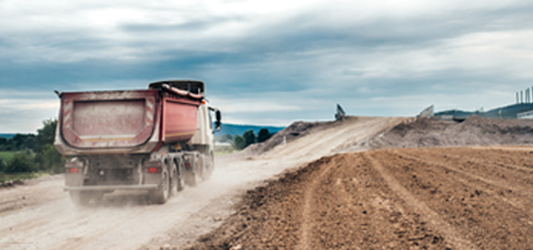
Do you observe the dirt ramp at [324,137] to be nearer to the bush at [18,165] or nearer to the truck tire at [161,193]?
the truck tire at [161,193]

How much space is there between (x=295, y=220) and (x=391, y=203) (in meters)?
3.10

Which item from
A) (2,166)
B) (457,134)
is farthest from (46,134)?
(457,134)

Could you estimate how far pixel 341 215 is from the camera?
10008 mm

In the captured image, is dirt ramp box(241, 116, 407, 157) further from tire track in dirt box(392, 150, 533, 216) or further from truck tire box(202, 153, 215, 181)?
tire track in dirt box(392, 150, 533, 216)

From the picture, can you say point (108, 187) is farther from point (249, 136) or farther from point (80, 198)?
point (249, 136)

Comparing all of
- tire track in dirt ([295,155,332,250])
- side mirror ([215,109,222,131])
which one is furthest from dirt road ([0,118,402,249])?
side mirror ([215,109,222,131])

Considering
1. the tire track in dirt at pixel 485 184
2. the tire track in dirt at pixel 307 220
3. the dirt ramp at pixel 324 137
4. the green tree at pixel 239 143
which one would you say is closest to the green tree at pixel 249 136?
the green tree at pixel 239 143

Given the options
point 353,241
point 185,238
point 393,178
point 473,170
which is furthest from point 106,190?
point 473,170

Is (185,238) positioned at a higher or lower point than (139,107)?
lower

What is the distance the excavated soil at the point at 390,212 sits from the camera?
7.72m

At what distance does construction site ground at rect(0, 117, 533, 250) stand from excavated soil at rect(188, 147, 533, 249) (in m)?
0.02

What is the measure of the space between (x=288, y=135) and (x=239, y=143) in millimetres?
17782

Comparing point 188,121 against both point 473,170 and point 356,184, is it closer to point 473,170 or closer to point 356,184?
point 356,184

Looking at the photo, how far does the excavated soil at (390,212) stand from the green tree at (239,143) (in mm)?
48047
